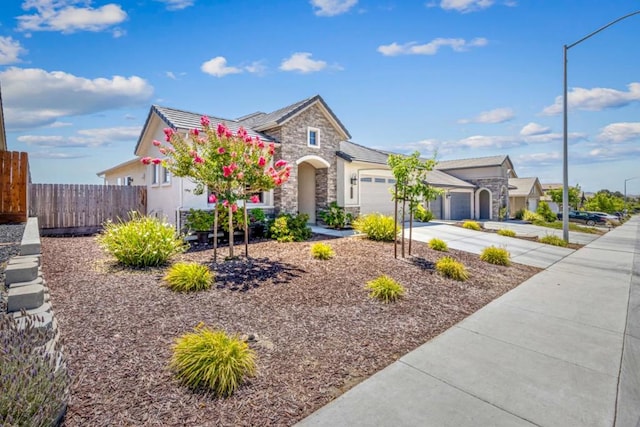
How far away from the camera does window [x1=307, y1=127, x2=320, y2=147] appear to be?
14.7 m

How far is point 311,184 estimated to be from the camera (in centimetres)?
1639

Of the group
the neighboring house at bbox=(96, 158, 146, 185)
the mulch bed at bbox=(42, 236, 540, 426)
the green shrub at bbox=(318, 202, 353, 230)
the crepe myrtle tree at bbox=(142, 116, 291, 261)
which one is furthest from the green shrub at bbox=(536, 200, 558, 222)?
the neighboring house at bbox=(96, 158, 146, 185)

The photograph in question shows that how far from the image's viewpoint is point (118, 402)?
9.15 feet

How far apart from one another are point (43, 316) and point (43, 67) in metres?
9.85

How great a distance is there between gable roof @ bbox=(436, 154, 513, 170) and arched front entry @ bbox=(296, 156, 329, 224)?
2063 centimetres

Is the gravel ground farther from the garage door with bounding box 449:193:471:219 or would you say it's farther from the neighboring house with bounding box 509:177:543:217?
the neighboring house with bounding box 509:177:543:217

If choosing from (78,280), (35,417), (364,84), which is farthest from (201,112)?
(35,417)

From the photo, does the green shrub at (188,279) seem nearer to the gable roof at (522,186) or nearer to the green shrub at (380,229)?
the green shrub at (380,229)

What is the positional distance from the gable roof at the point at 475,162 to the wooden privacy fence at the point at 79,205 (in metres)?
27.9

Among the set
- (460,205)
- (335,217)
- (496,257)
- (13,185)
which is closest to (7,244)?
(13,185)

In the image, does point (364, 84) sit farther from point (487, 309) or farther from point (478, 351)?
point (478, 351)

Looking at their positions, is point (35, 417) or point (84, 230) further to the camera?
point (84, 230)

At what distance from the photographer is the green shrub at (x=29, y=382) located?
2.12 metres

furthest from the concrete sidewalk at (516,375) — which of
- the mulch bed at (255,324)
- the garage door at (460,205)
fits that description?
the garage door at (460,205)
